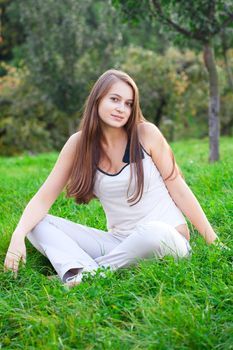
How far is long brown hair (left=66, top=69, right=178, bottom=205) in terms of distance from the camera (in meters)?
3.52

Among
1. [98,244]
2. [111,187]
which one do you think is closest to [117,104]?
[111,187]

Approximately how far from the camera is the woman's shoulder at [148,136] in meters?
3.57

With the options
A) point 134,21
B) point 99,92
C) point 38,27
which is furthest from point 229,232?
point 38,27

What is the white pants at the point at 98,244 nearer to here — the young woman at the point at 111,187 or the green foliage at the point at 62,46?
the young woman at the point at 111,187

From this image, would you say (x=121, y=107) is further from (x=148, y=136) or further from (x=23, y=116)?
(x=23, y=116)

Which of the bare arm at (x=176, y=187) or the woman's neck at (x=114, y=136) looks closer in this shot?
the bare arm at (x=176, y=187)

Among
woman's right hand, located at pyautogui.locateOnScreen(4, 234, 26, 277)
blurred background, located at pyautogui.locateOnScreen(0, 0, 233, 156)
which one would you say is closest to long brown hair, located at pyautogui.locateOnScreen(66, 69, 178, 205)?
woman's right hand, located at pyautogui.locateOnScreen(4, 234, 26, 277)

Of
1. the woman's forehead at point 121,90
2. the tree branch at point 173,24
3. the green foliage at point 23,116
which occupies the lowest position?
the green foliage at point 23,116

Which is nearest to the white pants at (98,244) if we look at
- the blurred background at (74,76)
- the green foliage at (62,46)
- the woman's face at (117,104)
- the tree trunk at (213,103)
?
the woman's face at (117,104)

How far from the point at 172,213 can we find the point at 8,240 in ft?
3.95

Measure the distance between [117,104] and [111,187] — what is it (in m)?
0.49

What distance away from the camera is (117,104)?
352cm

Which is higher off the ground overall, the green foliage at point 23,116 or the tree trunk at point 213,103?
the tree trunk at point 213,103

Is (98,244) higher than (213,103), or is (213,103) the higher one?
(213,103)
